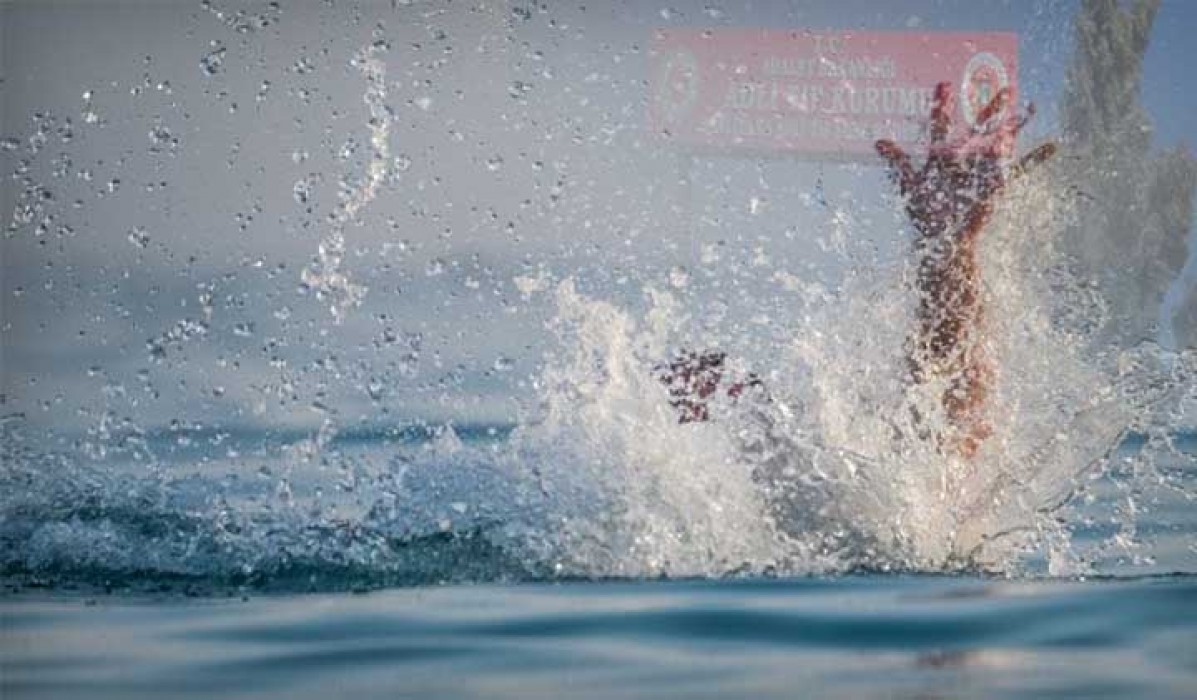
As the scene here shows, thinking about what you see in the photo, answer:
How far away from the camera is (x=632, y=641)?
137 inches

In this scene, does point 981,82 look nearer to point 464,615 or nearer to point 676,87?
point 676,87

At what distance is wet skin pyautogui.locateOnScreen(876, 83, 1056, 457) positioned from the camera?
590 cm

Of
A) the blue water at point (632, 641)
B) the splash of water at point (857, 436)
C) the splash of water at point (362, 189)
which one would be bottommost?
the blue water at point (632, 641)

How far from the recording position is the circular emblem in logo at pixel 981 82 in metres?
6.67

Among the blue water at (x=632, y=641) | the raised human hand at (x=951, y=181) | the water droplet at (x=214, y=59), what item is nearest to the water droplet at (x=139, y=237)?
the water droplet at (x=214, y=59)

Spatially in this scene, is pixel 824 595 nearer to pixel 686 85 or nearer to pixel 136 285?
pixel 686 85

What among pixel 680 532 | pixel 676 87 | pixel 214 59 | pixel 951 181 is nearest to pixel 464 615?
pixel 680 532

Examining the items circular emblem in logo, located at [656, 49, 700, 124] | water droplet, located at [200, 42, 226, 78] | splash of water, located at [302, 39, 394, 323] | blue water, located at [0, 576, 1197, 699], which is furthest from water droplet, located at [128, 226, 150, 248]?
blue water, located at [0, 576, 1197, 699]

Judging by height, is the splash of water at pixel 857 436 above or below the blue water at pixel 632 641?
above

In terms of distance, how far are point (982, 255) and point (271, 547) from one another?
8.60 feet

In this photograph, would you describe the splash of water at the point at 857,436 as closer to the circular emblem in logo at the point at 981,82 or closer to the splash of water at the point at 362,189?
the circular emblem in logo at the point at 981,82

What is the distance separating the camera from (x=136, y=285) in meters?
8.71

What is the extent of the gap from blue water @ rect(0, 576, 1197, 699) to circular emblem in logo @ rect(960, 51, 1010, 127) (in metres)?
2.75

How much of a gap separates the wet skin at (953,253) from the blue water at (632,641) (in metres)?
1.60
